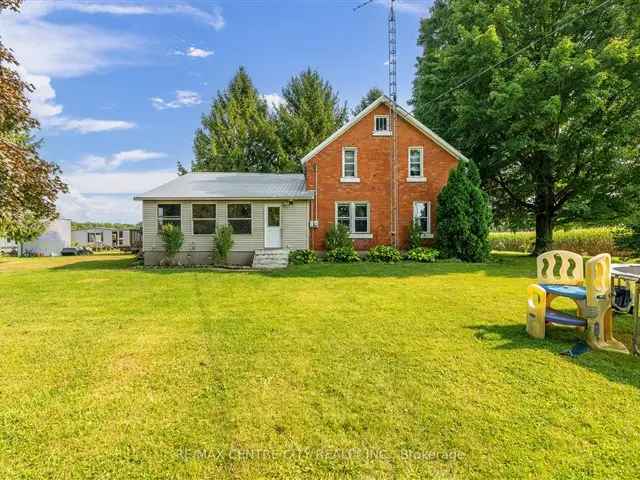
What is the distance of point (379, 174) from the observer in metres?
18.2

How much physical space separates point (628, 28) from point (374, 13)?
1203 centimetres

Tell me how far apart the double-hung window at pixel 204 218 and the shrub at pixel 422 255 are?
968 centimetres

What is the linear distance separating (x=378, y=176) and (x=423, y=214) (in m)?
3.12

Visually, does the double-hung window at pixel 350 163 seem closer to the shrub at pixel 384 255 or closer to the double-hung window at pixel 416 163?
the double-hung window at pixel 416 163

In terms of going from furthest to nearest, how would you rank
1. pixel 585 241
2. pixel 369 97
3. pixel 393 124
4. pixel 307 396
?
pixel 369 97 < pixel 585 241 < pixel 393 124 < pixel 307 396

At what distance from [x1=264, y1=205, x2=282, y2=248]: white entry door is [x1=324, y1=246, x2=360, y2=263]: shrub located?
2597 mm

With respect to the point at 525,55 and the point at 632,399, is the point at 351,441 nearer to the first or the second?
the point at 632,399

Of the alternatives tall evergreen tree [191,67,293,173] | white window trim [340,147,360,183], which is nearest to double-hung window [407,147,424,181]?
white window trim [340,147,360,183]

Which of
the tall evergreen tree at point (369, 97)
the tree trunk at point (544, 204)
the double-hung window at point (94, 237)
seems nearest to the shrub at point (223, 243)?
the tree trunk at point (544, 204)

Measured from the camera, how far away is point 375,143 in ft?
59.7

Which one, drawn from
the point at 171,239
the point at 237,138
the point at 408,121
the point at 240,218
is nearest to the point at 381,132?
the point at 408,121

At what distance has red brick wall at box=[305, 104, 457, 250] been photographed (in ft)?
59.4

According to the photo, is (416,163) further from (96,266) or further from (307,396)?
(96,266)

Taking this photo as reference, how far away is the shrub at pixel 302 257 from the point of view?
16406 millimetres
